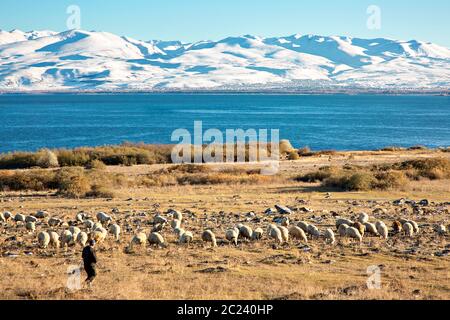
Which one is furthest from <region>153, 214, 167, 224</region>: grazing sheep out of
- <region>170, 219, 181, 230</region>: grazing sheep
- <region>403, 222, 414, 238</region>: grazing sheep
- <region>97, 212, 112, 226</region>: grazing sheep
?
<region>403, 222, 414, 238</region>: grazing sheep

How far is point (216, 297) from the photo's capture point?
41.5ft

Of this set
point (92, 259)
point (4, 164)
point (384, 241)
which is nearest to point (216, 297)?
point (92, 259)

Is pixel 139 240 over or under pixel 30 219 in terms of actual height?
over

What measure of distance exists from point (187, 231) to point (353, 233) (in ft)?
15.9

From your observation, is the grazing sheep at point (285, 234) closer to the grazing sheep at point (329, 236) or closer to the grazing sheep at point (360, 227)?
the grazing sheep at point (329, 236)

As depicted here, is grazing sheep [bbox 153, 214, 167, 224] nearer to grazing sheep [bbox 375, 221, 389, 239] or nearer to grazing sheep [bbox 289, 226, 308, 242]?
grazing sheep [bbox 289, 226, 308, 242]

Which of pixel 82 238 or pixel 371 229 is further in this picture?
pixel 371 229

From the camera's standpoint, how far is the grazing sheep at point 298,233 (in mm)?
18312

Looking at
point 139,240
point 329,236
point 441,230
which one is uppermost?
point 139,240

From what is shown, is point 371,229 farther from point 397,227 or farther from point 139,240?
point 139,240

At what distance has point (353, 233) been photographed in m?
18.4

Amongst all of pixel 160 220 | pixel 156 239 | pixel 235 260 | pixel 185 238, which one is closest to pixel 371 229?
pixel 235 260

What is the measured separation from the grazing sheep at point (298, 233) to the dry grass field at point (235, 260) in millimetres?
231
